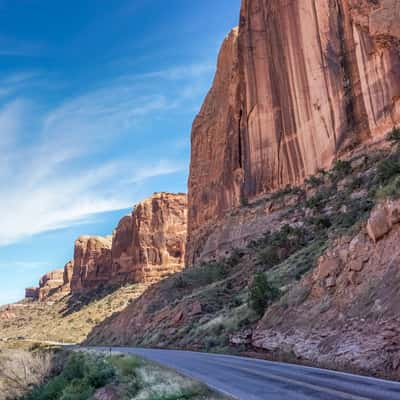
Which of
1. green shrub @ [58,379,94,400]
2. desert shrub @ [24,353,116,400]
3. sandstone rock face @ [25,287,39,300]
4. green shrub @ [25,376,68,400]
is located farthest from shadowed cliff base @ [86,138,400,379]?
sandstone rock face @ [25,287,39,300]

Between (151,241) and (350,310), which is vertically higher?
(151,241)

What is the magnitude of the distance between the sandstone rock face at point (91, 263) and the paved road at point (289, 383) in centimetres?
10315

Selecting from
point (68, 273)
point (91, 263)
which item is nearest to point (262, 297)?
point (91, 263)

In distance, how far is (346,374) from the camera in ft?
35.4

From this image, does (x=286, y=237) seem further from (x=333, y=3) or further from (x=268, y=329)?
(x=333, y=3)

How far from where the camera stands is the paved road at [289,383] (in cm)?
832

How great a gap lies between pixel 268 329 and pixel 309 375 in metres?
7.35

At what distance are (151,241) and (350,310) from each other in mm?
91697

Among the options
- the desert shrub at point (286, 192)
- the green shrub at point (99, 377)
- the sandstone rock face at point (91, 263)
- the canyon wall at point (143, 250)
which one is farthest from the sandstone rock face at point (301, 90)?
the sandstone rock face at point (91, 263)

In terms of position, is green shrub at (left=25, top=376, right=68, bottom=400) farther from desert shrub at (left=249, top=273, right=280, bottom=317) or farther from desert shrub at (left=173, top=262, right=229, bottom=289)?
desert shrub at (left=173, top=262, right=229, bottom=289)

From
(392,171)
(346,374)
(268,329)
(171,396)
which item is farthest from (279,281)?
(171,396)

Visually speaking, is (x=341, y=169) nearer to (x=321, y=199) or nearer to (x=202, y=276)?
(x=321, y=199)

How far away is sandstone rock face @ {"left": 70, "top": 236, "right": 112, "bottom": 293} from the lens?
383ft

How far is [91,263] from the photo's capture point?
12106 centimetres
